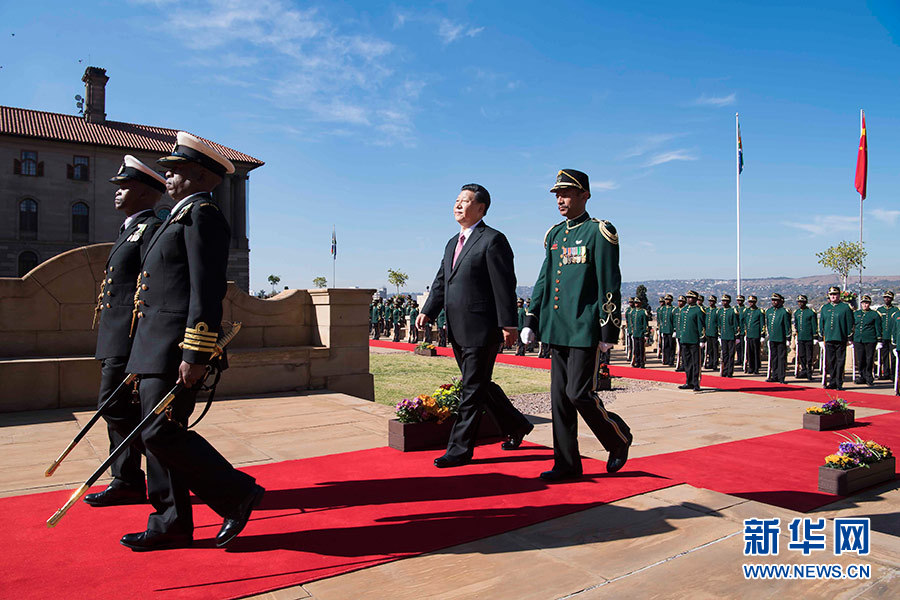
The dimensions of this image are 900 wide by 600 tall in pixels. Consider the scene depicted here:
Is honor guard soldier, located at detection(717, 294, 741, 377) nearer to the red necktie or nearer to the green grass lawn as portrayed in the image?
the green grass lawn

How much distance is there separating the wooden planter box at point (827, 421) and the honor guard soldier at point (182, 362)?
6.84 metres

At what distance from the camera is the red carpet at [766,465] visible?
4.92 metres

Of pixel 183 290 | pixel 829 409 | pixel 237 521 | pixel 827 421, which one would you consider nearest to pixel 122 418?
pixel 183 290

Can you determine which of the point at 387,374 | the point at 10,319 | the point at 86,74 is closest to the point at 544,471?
the point at 10,319

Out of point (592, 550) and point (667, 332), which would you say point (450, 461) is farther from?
point (667, 332)

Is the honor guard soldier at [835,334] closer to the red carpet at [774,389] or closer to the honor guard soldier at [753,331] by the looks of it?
the red carpet at [774,389]

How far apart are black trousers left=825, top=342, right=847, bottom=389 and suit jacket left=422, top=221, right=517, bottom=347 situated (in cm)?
1082

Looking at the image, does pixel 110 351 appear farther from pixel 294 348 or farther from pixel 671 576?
pixel 294 348

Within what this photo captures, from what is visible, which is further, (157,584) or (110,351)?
(110,351)

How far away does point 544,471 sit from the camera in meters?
4.54

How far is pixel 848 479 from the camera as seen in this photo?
197 inches

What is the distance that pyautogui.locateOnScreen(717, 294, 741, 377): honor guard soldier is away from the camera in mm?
15172

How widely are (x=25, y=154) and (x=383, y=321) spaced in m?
30.3

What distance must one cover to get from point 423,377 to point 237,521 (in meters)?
11.3
